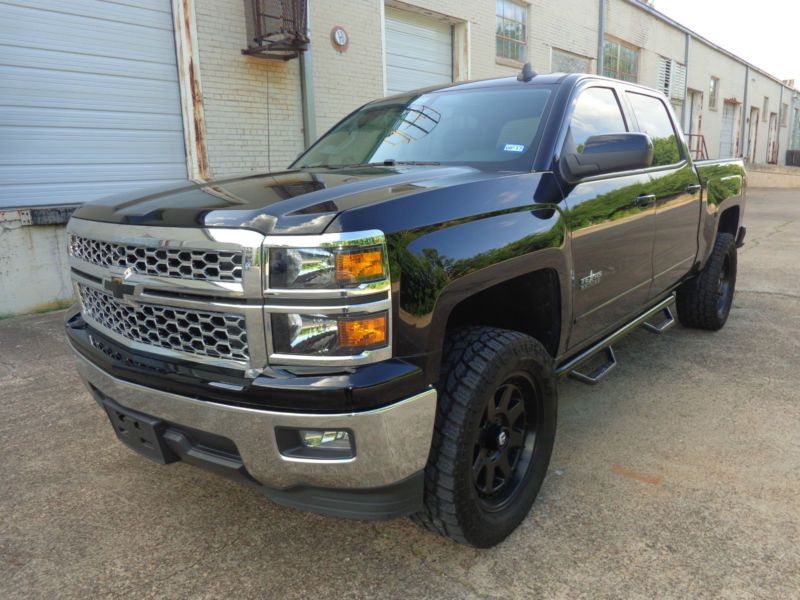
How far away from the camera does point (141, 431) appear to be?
2.11 metres

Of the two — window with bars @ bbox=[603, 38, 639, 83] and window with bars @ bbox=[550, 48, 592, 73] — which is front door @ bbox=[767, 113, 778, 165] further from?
window with bars @ bbox=[550, 48, 592, 73]

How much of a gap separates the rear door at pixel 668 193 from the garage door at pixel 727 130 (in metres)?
24.6

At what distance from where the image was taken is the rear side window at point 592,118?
287 cm

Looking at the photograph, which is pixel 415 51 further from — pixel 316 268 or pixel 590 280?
pixel 316 268

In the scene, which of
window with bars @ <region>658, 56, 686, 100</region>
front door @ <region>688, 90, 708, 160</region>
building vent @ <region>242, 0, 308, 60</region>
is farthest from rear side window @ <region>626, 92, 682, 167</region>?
front door @ <region>688, 90, 708, 160</region>

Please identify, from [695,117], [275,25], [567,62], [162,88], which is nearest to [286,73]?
[275,25]

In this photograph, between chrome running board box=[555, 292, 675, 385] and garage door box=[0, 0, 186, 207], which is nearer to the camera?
chrome running board box=[555, 292, 675, 385]

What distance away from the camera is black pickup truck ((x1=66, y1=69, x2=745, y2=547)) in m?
1.75

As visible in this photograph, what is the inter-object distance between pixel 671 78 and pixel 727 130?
877 cm

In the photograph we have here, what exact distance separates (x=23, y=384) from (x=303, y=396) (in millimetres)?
3216

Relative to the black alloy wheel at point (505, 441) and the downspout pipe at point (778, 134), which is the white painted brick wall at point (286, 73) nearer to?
the black alloy wheel at point (505, 441)

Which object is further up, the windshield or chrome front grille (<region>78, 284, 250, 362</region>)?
the windshield

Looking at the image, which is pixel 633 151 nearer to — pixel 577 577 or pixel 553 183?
pixel 553 183

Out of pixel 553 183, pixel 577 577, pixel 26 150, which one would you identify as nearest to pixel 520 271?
pixel 553 183
